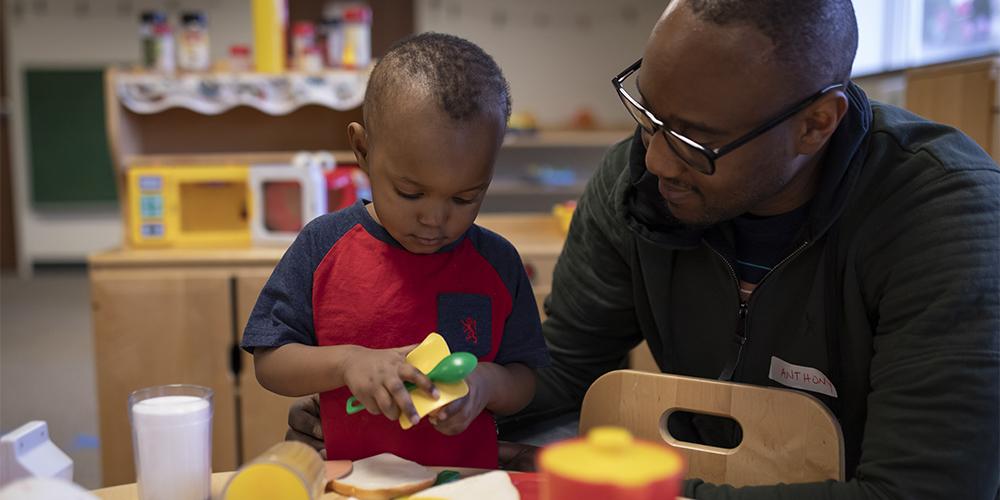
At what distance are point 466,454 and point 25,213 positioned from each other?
23.3 ft

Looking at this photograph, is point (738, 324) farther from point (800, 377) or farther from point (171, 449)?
point (171, 449)

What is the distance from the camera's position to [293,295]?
1124 mm

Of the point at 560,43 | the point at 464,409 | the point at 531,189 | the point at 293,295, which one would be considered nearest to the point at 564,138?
the point at 531,189

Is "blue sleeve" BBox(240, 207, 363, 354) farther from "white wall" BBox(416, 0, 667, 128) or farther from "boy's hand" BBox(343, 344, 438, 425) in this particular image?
"white wall" BBox(416, 0, 667, 128)

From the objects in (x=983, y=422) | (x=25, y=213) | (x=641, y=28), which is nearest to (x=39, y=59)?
(x=25, y=213)

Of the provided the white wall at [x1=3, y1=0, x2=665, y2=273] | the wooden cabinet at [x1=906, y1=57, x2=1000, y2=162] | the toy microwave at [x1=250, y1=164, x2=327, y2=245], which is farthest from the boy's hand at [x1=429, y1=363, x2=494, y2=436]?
the white wall at [x1=3, y1=0, x2=665, y2=273]

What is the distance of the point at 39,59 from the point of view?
22.6 feet

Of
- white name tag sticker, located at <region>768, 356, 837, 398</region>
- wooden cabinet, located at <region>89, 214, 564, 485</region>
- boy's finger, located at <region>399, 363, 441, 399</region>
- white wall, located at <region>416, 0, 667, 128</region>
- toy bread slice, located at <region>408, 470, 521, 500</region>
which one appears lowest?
wooden cabinet, located at <region>89, 214, 564, 485</region>

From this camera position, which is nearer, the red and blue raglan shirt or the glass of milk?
the glass of milk

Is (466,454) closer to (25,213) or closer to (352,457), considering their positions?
(352,457)

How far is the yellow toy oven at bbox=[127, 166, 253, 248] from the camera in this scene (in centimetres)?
270

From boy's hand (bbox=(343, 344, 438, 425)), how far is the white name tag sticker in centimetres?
59

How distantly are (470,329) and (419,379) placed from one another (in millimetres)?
250

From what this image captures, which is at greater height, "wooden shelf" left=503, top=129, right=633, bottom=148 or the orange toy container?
"wooden shelf" left=503, top=129, right=633, bottom=148
